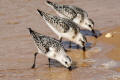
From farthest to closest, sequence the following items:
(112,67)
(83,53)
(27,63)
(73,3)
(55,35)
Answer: (73,3) → (55,35) → (83,53) → (27,63) → (112,67)

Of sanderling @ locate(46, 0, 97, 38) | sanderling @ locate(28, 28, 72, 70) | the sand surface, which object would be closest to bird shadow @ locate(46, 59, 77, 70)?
the sand surface

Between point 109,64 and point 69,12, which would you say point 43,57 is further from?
point 69,12

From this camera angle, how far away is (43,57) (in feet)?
34.4

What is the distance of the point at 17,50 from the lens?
10914mm

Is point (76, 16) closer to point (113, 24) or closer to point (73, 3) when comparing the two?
point (113, 24)

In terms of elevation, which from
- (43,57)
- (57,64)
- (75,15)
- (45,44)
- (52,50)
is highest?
(75,15)

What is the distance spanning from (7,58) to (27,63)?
65 cm

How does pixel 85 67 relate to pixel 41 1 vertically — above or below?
below

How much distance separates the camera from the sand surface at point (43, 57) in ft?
30.4

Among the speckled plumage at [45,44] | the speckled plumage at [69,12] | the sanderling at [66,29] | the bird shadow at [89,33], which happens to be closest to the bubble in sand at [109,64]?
the speckled plumage at [45,44]

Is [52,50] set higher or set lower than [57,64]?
higher

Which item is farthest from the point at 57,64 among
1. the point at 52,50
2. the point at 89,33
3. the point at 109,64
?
the point at 89,33

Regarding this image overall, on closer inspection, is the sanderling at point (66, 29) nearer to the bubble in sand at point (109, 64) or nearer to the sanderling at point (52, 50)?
the sanderling at point (52, 50)

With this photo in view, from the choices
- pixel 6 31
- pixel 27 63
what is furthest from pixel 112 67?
pixel 6 31
